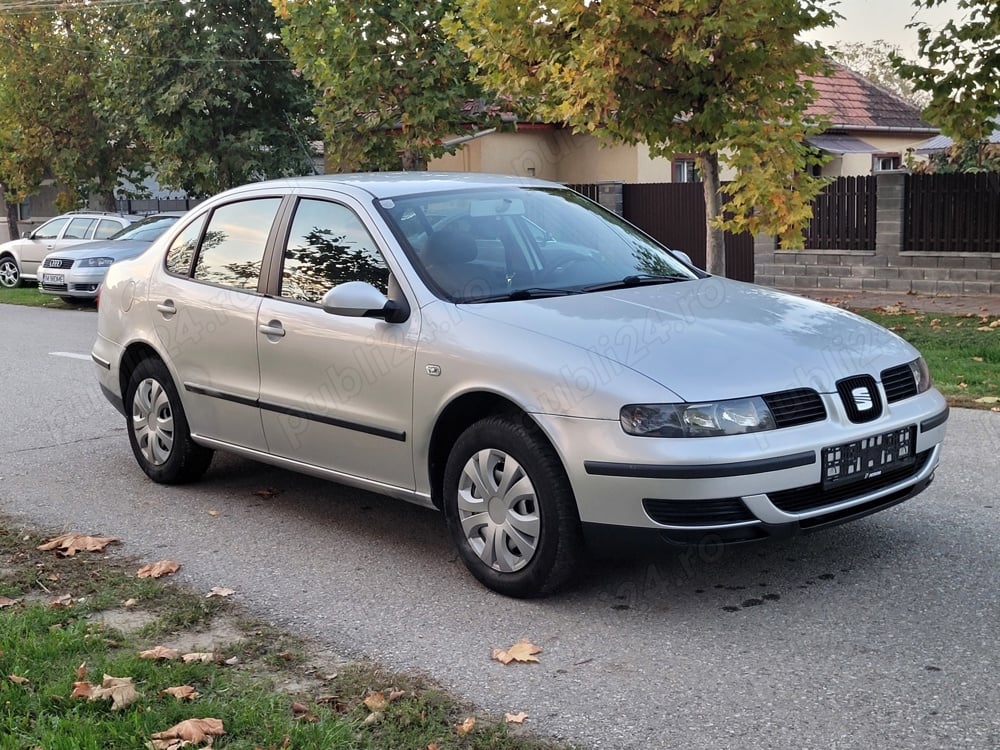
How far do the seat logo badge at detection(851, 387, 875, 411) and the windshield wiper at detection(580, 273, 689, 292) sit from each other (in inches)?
50.6

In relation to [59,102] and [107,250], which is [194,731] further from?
[59,102]

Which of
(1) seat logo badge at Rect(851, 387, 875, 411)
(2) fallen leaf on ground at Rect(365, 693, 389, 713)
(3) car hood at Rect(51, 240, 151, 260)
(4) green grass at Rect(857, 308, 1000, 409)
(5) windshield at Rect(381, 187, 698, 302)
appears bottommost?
(2) fallen leaf on ground at Rect(365, 693, 389, 713)

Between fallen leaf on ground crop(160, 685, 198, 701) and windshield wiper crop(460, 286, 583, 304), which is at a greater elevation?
windshield wiper crop(460, 286, 583, 304)

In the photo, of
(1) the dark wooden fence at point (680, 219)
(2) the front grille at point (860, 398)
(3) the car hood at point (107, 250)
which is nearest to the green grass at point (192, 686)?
(2) the front grille at point (860, 398)

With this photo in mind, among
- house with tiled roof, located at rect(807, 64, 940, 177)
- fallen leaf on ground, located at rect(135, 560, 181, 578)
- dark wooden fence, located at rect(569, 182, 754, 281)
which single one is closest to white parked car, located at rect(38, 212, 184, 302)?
dark wooden fence, located at rect(569, 182, 754, 281)

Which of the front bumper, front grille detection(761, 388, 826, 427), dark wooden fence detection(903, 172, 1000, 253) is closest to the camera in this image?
the front bumper

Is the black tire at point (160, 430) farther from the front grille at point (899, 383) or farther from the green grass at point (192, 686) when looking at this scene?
the front grille at point (899, 383)

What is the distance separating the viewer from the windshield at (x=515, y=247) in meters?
5.50

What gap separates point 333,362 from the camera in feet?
18.4

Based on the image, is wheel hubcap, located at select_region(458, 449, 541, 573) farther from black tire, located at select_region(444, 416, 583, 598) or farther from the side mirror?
the side mirror

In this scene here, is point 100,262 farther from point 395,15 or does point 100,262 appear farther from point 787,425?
point 787,425

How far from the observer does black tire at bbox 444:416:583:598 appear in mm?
4711

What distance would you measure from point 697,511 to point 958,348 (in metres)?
8.28

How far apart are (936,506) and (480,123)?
1587cm
